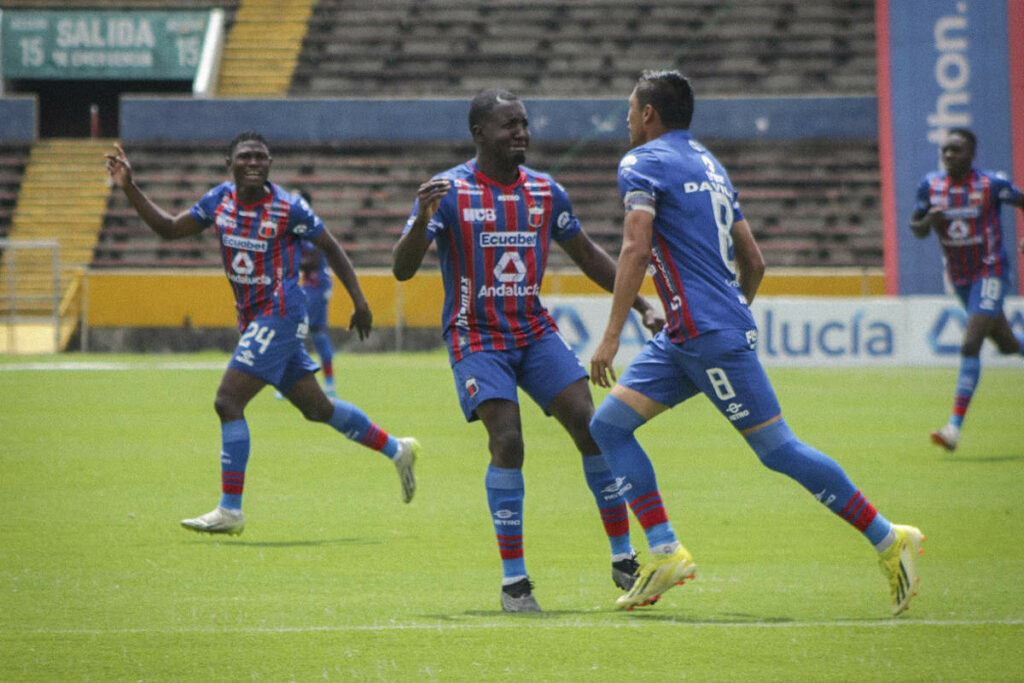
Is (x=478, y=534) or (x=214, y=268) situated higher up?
(x=478, y=534)

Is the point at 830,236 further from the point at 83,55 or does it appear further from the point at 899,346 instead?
the point at 83,55

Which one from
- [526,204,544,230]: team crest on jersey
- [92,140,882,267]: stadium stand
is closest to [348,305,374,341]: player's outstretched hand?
[526,204,544,230]: team crest on jersey

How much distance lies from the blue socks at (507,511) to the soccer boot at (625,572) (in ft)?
1.54

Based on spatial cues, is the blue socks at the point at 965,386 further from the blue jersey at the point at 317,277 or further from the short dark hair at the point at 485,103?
the blue jersey at the point at 317,277

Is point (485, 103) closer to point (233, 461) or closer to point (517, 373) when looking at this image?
point (517, 373)

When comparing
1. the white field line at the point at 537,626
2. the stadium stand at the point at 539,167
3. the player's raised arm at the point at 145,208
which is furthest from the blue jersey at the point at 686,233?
the stadium stand at the point at 539,167

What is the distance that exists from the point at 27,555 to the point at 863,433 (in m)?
8.51

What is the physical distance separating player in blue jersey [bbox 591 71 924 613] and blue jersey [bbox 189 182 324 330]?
323 centimetres

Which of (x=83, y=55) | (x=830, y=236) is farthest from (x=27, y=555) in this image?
(x=83, y=55)

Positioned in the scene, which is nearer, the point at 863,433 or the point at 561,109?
the point at 863,433

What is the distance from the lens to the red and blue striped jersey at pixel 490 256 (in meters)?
6.32

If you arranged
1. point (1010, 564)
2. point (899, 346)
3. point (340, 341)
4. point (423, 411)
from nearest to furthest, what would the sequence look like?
point (1010, 564)
point (423, 411)
point (899, 346)
point (340, 341)

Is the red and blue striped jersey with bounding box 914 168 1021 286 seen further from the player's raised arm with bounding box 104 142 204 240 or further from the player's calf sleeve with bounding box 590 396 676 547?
the player's calf sleeve with bounding box 590 396 676 547

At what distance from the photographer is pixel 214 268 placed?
30.3 meters
